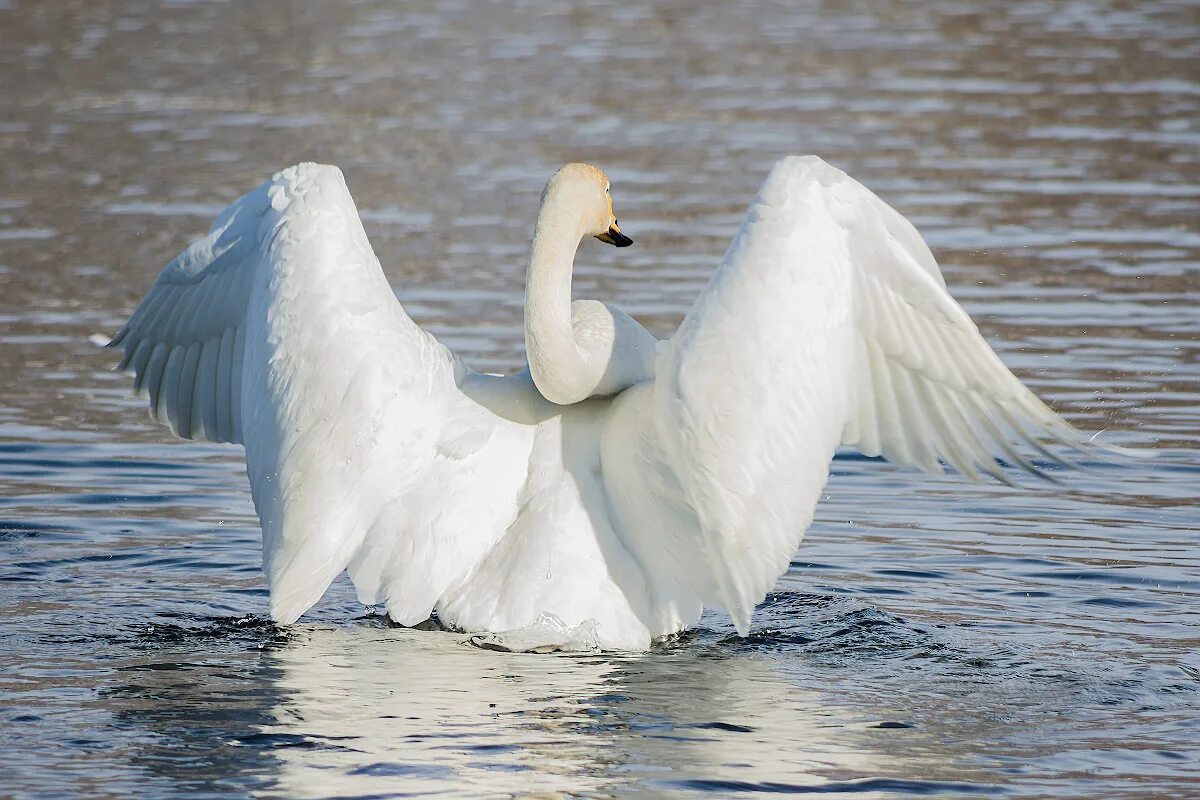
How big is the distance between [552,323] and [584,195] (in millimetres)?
725

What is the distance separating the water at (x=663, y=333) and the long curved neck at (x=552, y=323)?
104 centimetres

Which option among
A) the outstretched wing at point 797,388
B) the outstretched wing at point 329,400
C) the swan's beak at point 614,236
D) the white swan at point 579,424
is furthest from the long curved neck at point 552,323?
the swan's beak at point 614,236

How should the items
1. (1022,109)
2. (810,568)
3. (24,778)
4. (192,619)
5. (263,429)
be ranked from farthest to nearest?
(1022,109)
(810,568)
(192,619)
(263,429)
(24,778)

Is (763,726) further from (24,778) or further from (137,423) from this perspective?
(137,423)

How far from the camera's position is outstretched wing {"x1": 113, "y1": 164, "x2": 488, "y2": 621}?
25.1 ft

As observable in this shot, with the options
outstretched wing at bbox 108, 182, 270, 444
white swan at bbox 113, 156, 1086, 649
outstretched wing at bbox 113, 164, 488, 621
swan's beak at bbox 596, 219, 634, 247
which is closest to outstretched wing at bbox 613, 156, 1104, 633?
white swan at bbox 113, 156, 1086, 649

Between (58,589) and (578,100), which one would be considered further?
(578,100)

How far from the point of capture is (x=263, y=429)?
25.6 ft

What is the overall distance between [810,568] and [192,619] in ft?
9.20

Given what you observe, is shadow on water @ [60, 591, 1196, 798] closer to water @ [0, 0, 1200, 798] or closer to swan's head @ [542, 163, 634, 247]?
water @ [0, 0, 1200, 798]

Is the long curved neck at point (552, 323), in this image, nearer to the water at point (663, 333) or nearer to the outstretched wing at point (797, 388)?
the outstretched wing at point (797, 388)

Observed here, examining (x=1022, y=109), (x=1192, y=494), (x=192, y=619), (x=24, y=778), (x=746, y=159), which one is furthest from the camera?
(x=1022, y=109)

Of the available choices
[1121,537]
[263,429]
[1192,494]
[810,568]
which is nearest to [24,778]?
[263,429]

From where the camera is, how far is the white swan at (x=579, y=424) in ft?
24.0
